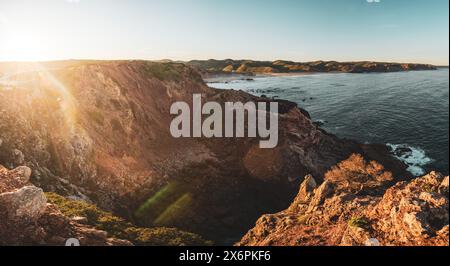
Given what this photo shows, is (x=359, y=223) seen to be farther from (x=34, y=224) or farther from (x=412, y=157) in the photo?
(x=412, y=157)

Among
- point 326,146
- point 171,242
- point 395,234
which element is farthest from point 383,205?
point 326,146

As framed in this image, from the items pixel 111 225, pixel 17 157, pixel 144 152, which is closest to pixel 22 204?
pixel 111 225

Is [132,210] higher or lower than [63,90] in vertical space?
lower

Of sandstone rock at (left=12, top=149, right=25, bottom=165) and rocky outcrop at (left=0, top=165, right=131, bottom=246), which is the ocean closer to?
rocky outcrop at (left=0, top=165, right=131, bottom=246)

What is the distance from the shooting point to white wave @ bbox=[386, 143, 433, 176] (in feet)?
133

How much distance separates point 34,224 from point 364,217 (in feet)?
58.8

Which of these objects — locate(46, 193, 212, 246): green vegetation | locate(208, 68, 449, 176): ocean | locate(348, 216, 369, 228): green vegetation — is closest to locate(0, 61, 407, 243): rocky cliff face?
locate(46, 193, 212, 246): green vegetation

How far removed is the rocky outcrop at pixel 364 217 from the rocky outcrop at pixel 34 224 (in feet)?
38.4

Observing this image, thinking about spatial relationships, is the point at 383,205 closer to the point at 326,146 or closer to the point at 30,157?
the point at 30,157

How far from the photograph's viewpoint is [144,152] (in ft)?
115

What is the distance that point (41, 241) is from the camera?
13.6 meters

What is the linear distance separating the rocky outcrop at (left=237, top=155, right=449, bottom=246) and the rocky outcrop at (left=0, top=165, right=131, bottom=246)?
11712mm

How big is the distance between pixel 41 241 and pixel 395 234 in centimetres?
1715
